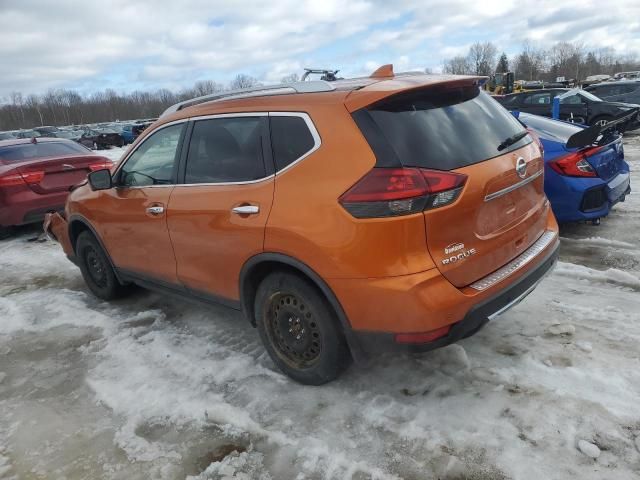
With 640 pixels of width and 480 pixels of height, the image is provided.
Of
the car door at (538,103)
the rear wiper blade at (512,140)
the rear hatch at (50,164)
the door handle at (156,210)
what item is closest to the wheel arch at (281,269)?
the door handle at (156,210)

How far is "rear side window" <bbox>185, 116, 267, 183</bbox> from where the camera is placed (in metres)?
3.22

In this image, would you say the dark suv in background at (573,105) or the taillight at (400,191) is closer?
the taillight at (400,191)

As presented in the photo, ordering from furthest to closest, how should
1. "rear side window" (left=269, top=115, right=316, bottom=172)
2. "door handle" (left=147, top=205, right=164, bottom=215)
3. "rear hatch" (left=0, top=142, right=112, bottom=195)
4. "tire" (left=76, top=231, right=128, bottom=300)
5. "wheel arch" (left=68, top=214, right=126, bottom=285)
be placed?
"rear hatch" (left=0, top=142, right=112, bottom=195) < "tire" (left=76, top=231, right=128, bottom=300) < "wheel arch" (left=68, top=214, right=126, bottom=285) < "door handle" (left=147, top=205, right=164, bottom=215) < "rear side window" (left=269, top=115, right=316, bottom=172)

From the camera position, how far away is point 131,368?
3.80 meters

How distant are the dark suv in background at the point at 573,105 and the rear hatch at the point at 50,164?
12131 millimetres

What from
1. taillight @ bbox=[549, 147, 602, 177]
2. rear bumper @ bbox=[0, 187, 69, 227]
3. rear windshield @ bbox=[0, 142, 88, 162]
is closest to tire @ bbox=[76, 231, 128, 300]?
rear bumper @ bbox=[0, 187, 69, 227]

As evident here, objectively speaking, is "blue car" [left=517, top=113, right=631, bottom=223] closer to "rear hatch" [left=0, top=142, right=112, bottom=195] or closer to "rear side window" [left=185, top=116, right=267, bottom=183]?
"rear side window" [left=185, top=116, right=267, bottom=183]

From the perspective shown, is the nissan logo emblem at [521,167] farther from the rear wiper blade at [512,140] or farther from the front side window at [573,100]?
the front side window at [573,100]

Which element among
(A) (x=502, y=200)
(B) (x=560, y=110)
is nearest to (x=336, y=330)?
(A) (x=502, y=200)

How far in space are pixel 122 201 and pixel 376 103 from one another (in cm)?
252

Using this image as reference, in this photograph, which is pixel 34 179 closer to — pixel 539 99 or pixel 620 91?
pixel 539 99

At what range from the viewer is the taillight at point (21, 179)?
7570 millimetres

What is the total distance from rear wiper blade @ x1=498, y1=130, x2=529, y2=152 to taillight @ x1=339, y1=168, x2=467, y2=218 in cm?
59

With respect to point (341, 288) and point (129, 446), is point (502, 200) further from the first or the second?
point (129, 446)
